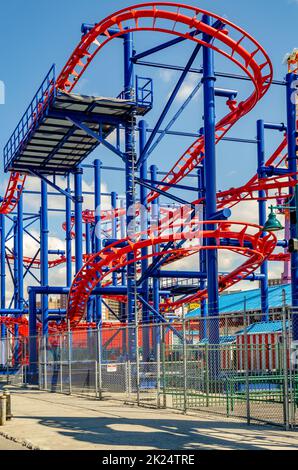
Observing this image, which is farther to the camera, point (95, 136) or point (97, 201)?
point (97, 201)

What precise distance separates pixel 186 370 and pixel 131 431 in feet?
13.1

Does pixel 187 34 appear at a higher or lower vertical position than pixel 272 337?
higher

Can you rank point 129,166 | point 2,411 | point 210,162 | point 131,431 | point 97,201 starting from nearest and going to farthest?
point 131,431 → point 2,411 → point 210,162 → point 129,166 → point 97,201

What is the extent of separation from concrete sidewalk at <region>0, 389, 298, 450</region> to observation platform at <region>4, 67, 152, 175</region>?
12116mm

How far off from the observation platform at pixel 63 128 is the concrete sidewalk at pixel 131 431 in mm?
12116

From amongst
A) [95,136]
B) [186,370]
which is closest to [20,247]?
[95,136]

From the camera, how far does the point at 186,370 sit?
55.7ft

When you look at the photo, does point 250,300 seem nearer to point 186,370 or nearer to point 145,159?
point 145,159

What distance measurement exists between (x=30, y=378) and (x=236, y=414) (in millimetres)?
14248

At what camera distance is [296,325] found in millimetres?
20031

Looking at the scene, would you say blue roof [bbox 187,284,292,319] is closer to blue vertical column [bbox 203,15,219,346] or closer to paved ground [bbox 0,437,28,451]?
blue vertical column [bbox 203,15,219,346]
